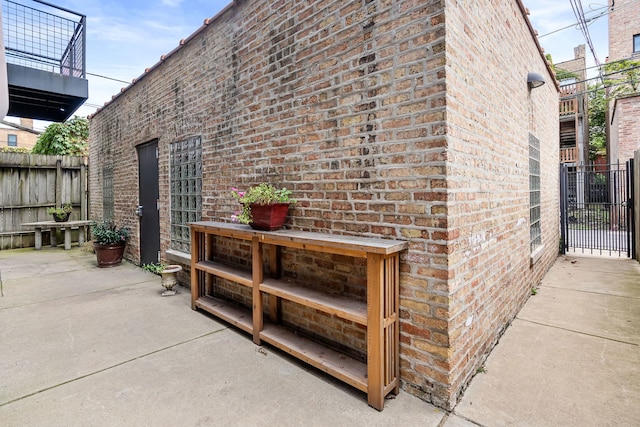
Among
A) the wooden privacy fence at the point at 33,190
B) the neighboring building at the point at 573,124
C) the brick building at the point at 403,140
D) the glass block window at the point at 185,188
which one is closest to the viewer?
the brick building at the point at 403,140

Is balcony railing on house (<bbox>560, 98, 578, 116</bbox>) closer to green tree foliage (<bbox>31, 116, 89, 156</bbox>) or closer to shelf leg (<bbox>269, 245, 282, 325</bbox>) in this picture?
shelf leg (<bbox>269, 245, 282, 325</bbox>)

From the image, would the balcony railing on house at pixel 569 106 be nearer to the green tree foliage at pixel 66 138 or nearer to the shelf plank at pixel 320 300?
the shelf plank at pixel 320 300

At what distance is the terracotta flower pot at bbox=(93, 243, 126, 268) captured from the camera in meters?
5.55

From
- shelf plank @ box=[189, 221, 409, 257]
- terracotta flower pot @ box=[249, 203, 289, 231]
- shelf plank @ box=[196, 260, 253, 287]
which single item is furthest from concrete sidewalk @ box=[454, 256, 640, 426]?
shelf plank @ box=[196, 260, 253, 287]

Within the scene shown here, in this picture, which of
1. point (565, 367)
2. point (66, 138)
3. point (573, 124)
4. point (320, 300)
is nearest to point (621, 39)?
point (573, 124)

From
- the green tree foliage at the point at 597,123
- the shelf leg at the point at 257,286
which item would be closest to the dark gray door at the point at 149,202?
the shelf leg at the point at 257,286

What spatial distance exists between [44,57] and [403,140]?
722 centimetres

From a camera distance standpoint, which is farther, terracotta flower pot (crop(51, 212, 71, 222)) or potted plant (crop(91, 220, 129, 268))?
terracotta flower pot (crop(51, 212, 71, 222))

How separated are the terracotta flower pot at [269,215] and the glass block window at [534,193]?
318 cm

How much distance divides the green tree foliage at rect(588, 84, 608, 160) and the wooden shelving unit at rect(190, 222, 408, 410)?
20.7 meters

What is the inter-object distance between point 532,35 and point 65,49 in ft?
26.0

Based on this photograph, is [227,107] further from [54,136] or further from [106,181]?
[54,136]

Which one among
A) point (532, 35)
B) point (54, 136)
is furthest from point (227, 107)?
point (54, 136)

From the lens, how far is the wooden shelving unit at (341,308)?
1.84 m
